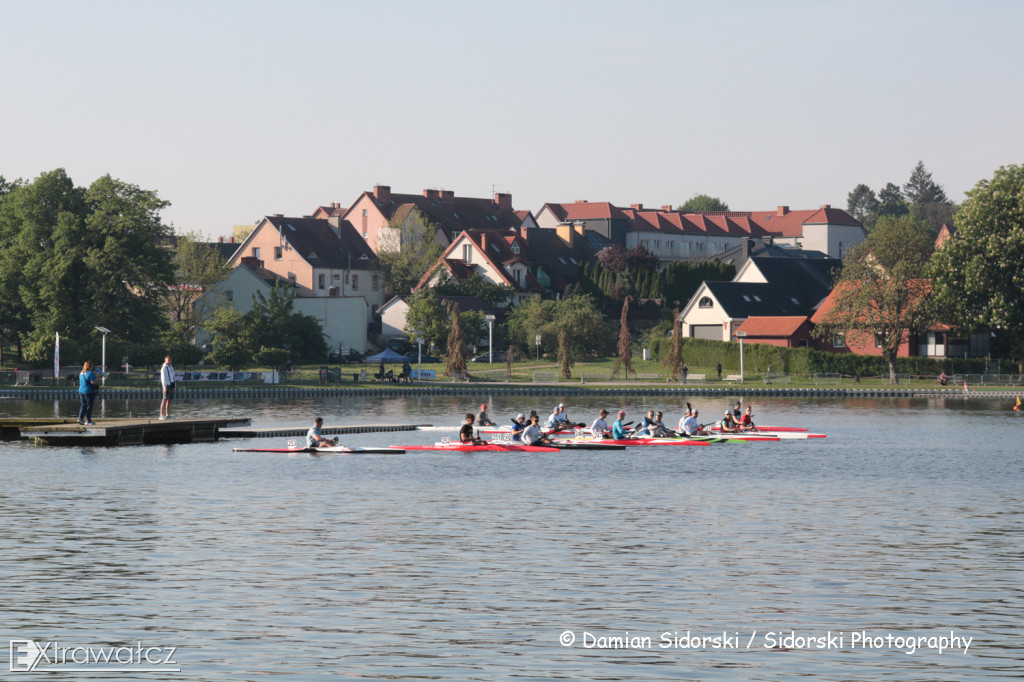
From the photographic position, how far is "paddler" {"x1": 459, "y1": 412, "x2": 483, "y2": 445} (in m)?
50.9

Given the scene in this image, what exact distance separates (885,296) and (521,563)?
79.3 metres

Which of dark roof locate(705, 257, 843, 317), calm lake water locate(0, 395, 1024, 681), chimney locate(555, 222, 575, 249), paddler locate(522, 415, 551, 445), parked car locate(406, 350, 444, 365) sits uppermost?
chimney locate(555, 222, 575, 249)

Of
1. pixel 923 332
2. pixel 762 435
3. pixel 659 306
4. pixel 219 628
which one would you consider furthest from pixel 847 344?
pixel 219 628

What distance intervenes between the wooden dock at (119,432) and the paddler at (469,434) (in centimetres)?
1193

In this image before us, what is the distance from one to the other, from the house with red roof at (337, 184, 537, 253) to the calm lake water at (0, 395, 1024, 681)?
10980cm

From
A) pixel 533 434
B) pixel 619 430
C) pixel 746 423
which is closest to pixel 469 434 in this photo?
pixel 533 434

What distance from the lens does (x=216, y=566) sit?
2709 cm

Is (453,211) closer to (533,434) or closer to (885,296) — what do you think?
(885,296)

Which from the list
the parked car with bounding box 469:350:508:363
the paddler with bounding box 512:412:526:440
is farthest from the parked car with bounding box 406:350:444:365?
the paddler with bounding box 512:412:526:440

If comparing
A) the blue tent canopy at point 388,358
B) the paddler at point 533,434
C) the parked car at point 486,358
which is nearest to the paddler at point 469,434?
the paddler at point 533,434

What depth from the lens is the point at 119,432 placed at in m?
52.0

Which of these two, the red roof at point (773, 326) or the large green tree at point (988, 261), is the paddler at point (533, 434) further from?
the red roof at point (773, 326)

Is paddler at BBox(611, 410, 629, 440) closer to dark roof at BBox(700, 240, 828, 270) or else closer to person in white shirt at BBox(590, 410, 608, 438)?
person in white shirt at BBox(590, 410, 608, 438)

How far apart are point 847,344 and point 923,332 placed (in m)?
6.40
